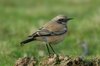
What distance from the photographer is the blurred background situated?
12453 mm

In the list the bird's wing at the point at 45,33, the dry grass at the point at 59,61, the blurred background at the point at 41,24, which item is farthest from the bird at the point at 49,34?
the dry grass at the point at 59,61

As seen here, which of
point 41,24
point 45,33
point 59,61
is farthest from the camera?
point 41,24

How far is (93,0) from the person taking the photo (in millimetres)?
22219

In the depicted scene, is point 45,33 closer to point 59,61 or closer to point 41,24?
point 59,61

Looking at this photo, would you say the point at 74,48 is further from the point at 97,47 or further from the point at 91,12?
the point at 91,12

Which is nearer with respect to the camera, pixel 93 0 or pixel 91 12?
pixel 91 12

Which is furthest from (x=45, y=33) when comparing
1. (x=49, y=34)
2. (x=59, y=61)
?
(x=59, y=61)

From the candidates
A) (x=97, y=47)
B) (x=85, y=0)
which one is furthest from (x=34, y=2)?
(x=97, y=47)

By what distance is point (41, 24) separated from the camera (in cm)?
1673

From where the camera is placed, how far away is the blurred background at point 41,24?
12.5 metres

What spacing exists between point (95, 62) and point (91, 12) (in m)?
10.4

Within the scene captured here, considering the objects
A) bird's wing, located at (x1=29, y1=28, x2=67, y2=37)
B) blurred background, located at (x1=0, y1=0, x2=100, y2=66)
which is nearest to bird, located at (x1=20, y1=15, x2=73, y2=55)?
bird's wing, located at (x1=29, y1=28, x2=67, y2=37)

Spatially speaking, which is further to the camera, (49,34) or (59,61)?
(49,34)

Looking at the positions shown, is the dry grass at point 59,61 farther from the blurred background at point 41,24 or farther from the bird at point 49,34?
the blurred background at point 41,24
